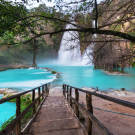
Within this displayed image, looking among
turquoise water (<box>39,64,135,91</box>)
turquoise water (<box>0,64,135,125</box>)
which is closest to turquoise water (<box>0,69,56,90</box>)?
turquoise water (<box>0,64,135,125</box>)

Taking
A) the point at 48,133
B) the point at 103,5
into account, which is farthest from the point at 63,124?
the point at 103,5

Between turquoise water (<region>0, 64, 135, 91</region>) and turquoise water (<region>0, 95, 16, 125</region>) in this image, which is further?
turquoise water (<region>0, 64, 135, 91</region>)

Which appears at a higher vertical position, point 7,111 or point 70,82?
point 70,82

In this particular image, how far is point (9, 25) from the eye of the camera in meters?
3.43

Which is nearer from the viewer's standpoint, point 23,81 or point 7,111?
point 7,111

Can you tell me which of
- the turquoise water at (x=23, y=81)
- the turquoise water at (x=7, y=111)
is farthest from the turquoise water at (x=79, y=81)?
the turquoise water at (x=7, y=111)

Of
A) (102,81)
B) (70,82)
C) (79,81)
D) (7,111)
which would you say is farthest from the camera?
(79,81)

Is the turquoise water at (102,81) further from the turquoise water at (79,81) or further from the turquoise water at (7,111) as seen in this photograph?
the turquoise water at (7,111)

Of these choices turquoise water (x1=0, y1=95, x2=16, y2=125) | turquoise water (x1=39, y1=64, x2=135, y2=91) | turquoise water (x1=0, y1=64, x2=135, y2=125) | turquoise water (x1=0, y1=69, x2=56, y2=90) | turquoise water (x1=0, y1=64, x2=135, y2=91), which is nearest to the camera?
turquoise water (x1=0, y1=95, x2=16, y2=125)

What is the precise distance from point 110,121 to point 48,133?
2.18 metres

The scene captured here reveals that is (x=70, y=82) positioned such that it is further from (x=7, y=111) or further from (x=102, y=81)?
(x=7, y=111)

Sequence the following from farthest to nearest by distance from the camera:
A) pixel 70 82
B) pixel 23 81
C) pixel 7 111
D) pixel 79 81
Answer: pixel 23 81, pixel 79 81, pixel 70 82, pixel 7 111

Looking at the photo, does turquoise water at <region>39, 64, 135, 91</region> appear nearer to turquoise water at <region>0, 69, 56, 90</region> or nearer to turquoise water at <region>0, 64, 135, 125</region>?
turquoise water at <region>0, 64, 135, 125</region>

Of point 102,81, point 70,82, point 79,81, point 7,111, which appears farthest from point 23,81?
point 102,81
